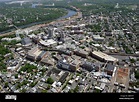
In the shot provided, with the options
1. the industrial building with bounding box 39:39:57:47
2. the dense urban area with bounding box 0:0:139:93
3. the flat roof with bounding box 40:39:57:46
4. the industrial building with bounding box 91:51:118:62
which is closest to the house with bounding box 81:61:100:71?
the dense urban area with bounding box 0:0:139:93

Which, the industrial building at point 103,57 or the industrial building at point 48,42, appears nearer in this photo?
the industrial building at point 103,57

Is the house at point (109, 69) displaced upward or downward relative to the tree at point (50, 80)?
upward

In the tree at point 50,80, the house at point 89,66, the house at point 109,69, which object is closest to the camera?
the tree at point 50,80

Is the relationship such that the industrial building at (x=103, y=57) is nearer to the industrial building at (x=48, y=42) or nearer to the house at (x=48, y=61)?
the house at (x=48, y=61)

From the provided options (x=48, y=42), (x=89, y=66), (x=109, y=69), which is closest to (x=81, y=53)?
(x=89, y=66)

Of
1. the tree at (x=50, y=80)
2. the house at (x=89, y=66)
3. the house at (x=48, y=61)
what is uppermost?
the house at (x=89, y=66)

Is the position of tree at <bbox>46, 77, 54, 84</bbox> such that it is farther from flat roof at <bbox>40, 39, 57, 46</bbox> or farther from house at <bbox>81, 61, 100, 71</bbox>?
flat roof at <bbox>40, 39, 57, 46</bbox>

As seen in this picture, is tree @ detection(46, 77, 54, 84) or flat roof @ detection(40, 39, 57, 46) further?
flat roof @ detection(40, 39, 57, 46)

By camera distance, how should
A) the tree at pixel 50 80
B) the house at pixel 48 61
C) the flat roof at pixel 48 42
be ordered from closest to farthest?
1. the tree at pixel 50 80
2. the house at pixel 48 61
3. the flat roof at pixel 48 42

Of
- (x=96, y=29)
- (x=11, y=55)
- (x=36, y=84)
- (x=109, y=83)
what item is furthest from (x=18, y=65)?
(x=96, y=29)

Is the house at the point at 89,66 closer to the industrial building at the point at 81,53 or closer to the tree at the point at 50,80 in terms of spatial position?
the industrial building at the point at 81,53

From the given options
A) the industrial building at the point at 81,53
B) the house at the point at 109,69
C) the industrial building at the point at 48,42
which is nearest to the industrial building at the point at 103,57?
the industrial building at the point at 81,53
